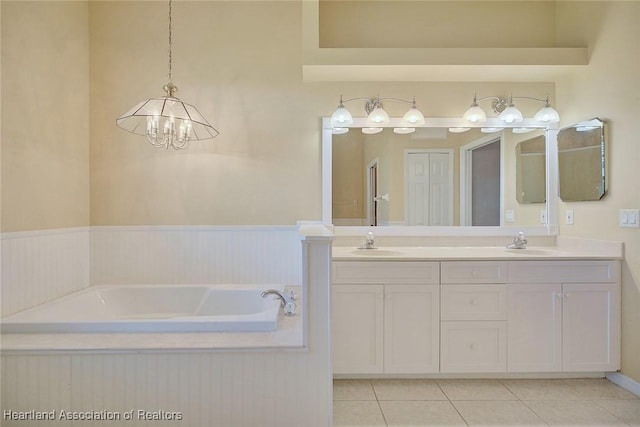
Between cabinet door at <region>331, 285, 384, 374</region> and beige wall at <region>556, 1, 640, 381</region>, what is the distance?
5.08 feet

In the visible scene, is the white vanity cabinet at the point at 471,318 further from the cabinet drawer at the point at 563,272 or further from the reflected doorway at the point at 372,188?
the reflected doorway at the point at 372,188

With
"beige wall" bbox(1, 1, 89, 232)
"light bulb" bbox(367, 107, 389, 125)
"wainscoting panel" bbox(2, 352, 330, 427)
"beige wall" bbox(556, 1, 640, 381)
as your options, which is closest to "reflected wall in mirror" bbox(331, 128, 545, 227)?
"light bulb" bbox(367, 107, 389, 125)

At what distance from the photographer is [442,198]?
2.90 metres

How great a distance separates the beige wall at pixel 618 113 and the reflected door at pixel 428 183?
94 centimetres

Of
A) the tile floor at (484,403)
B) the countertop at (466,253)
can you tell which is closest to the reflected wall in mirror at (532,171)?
the countertop at (466,253)

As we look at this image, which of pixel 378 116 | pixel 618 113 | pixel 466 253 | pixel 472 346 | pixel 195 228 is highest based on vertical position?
pixel 378 116

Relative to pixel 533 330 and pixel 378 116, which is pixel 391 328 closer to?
pixel 533 330

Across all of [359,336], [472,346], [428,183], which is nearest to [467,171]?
[428,183]

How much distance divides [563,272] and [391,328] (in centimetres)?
117

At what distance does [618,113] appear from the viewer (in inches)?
91.7

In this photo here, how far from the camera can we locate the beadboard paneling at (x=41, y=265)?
2.11m

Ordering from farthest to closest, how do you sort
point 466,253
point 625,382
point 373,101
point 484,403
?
point 373,101 < point 466,253 < point 625,382 < point 484,403

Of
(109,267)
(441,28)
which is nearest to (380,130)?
(441,28)

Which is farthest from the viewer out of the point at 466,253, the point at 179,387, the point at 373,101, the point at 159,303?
the point at 373,101
